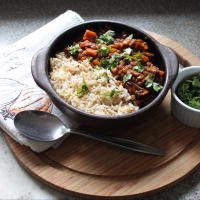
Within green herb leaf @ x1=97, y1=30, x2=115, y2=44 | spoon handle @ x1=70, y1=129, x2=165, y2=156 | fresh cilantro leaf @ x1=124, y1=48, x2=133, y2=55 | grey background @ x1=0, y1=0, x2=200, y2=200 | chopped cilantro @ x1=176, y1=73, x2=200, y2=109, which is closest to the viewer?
spoon handle @ x1=70, y1=129, x2=165, y2=156

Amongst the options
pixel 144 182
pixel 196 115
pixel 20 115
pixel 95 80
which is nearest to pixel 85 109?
pixel 95 80

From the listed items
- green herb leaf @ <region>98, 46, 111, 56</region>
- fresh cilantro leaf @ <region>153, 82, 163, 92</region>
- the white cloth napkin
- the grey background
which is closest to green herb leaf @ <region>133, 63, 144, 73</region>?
fresh cilantro leaf @ <region>153, 82, 163, 92</region>

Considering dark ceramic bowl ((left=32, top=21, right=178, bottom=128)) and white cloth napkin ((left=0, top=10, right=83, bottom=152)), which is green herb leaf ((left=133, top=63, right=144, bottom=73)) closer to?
dark ceramic bowl ((left=32, top=21, right=178, bottom=128))

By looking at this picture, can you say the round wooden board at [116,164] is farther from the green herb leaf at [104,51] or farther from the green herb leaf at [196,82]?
the green herb leaf at [104,51]

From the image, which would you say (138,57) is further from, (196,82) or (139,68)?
(196,82)

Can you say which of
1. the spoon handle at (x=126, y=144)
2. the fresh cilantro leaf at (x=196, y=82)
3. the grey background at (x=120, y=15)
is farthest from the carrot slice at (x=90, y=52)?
the grey background at (x=120, y=15)

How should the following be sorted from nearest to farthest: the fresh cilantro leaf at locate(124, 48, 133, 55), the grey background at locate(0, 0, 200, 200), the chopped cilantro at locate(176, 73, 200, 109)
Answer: the chopped cilantro at locate(176, 73, 200, 109)
the fresh cilantro leaf at locate(124, 48, 133, 55)
the grey background at locate(0, 0, 200, 200)
